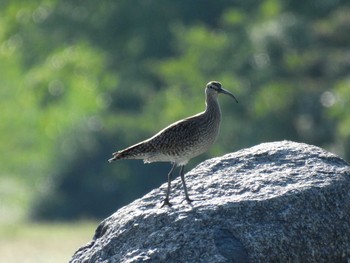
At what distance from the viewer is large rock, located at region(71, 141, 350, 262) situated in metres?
9.96

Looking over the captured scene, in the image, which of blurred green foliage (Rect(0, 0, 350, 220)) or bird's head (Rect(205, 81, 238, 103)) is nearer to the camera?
bird's head (Rect(205, 81, 238, 103))

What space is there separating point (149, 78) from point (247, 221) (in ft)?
96.1

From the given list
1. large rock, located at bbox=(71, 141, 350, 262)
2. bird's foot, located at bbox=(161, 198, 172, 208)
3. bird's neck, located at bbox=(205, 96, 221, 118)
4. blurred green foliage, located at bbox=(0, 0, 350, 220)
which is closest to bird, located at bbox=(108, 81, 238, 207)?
bird's neck, located at bbox=(205, 96, 221, 118)

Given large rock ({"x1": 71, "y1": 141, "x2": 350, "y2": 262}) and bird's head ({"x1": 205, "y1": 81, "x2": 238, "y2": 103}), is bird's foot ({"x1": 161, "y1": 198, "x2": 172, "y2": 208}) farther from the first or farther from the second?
bird's head ({"x1": 205, "y1": 81, "x2": 238, "y2": 103})

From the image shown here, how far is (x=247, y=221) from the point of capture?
10.0 m

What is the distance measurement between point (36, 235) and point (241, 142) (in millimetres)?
6138

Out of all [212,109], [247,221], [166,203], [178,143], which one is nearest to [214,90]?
[212,109]

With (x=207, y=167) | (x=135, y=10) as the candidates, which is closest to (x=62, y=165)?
(x=135, y=10)

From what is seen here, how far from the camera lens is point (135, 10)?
40781 mm

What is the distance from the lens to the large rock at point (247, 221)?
9961 mm

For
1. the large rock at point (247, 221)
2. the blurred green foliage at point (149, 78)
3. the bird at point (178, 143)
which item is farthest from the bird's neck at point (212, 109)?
the blurred green foliage at point (149, 78)

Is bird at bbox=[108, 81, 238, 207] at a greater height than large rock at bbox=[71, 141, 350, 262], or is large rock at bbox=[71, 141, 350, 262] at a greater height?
bird at bbox=[108, 81, 238, 207]

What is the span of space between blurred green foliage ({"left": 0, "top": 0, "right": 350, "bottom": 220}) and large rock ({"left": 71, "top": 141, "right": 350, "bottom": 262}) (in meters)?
19.8

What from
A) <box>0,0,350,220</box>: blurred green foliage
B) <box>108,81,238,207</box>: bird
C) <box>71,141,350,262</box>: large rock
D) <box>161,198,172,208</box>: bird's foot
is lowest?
<box>71,141,350,262</box>: large rock
